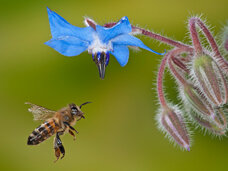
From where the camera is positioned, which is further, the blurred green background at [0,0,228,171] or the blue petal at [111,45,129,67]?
the blurred green background at [0,0,228,171]

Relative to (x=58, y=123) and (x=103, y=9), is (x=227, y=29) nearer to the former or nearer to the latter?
(x=58, y=123)

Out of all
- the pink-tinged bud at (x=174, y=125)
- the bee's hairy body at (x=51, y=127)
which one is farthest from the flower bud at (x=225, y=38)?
the bee's hairy body at (x=51, y=127)

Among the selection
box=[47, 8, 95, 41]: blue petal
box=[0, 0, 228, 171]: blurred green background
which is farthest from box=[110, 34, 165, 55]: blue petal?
box=[0, 0, 228, 171]: blurred green background

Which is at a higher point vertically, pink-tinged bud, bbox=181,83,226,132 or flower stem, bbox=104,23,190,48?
flower stem, bbox=104,23,190,48

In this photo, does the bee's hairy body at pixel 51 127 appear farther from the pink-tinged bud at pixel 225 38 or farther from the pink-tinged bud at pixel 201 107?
the pink-tinged bud at pixel 225 38

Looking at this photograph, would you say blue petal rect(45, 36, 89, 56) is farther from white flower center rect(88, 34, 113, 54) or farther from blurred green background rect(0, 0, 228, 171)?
blurred green background rect(0, 0, 228, 171)

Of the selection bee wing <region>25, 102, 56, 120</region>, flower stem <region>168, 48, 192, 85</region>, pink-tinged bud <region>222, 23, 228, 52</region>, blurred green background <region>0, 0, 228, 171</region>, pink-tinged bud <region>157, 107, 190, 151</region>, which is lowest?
pink-tinged bud <region>157, 107, 190, 151</region>

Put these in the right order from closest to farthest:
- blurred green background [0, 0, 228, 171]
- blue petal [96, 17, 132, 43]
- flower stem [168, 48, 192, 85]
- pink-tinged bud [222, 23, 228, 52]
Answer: blue petal [96, 17, 132, 43] < flower stem [168, 48, 192, 85] < pink-tinged bud [222, 23, 228, 52] < blurred green background [0, 0, 228, 171]

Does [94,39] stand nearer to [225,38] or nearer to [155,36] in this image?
[155,36]
